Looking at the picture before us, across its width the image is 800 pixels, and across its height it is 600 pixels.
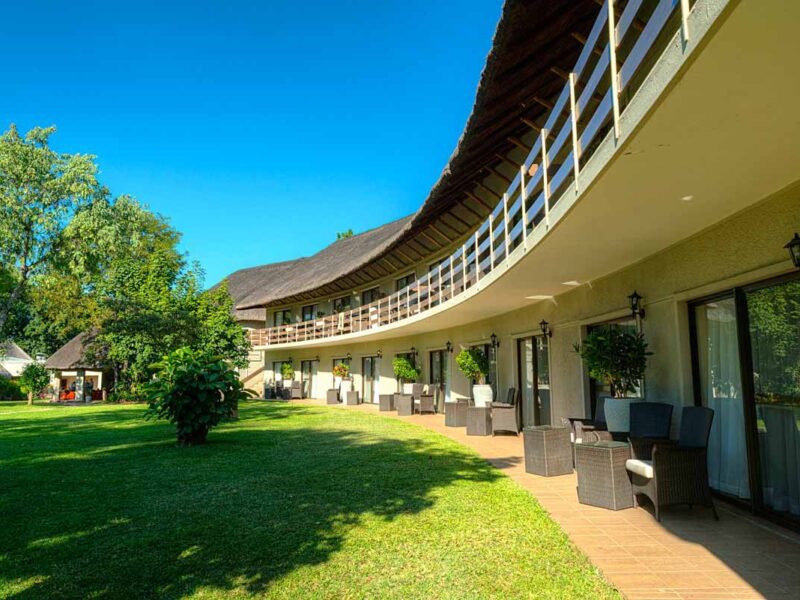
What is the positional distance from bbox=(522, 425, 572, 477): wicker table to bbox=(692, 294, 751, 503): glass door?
68.0 inches

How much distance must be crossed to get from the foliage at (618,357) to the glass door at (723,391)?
79cm

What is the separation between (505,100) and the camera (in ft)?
24.0

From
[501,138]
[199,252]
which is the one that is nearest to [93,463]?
[501,138]

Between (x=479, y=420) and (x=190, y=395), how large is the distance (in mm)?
5732

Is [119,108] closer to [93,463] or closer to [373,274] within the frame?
[373,274]

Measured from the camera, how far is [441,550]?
13.4ft

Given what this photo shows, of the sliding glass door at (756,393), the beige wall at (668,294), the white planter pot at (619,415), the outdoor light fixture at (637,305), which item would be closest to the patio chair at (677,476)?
the sliding glass door at (756,393)

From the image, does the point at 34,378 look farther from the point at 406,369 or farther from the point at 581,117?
the point at 581,117

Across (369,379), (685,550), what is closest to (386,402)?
(369,379)

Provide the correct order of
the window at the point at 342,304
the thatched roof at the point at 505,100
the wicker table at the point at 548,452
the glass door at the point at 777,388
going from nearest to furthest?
the glass door at the point at 777,388 → the thatched roof at the point at 505,100 → the wicker table at the point at 548,452 → the window at the point at 342,304

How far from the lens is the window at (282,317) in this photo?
30125mm

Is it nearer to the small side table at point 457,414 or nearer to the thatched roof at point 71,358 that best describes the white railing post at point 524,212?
the small side table at point 457,414

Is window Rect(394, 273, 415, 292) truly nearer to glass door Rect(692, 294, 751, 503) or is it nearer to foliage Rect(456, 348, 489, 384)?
foliage Rect(456, 348, 489, 384)

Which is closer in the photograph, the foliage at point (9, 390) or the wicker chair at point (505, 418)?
the wicker chair at point (505, 418)
